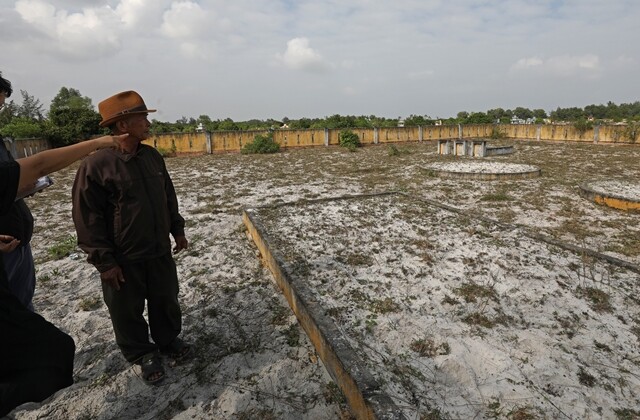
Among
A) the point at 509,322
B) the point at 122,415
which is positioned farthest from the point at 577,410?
the point at 122,415

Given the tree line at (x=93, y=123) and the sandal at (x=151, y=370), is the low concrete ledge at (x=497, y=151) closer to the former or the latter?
the tree line at (x=93, y=123)

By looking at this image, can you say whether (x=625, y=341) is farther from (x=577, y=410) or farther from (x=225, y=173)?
(x=225, y=173)

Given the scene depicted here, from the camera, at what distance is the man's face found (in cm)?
237

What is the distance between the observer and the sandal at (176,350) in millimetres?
2791

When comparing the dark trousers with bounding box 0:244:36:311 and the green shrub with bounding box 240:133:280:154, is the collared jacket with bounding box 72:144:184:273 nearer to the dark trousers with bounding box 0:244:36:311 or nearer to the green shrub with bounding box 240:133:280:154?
the dark trousers with bounding box 0:244:36:311

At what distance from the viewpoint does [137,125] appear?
239 cm

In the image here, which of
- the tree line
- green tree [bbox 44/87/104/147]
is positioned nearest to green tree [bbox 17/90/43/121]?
the tree line

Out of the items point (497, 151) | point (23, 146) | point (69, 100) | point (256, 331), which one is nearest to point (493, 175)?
point (497, 151)

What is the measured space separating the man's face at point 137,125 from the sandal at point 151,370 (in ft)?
5.19

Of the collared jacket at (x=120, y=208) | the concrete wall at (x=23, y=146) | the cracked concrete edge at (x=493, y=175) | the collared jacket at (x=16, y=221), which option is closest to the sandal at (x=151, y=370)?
the collared jacket at (x=120, y=208)

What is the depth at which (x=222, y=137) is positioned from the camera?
66.6 ft

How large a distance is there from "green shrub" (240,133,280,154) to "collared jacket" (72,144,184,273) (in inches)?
701

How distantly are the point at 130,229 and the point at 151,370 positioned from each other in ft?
3.43

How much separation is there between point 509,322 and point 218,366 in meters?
2.51
